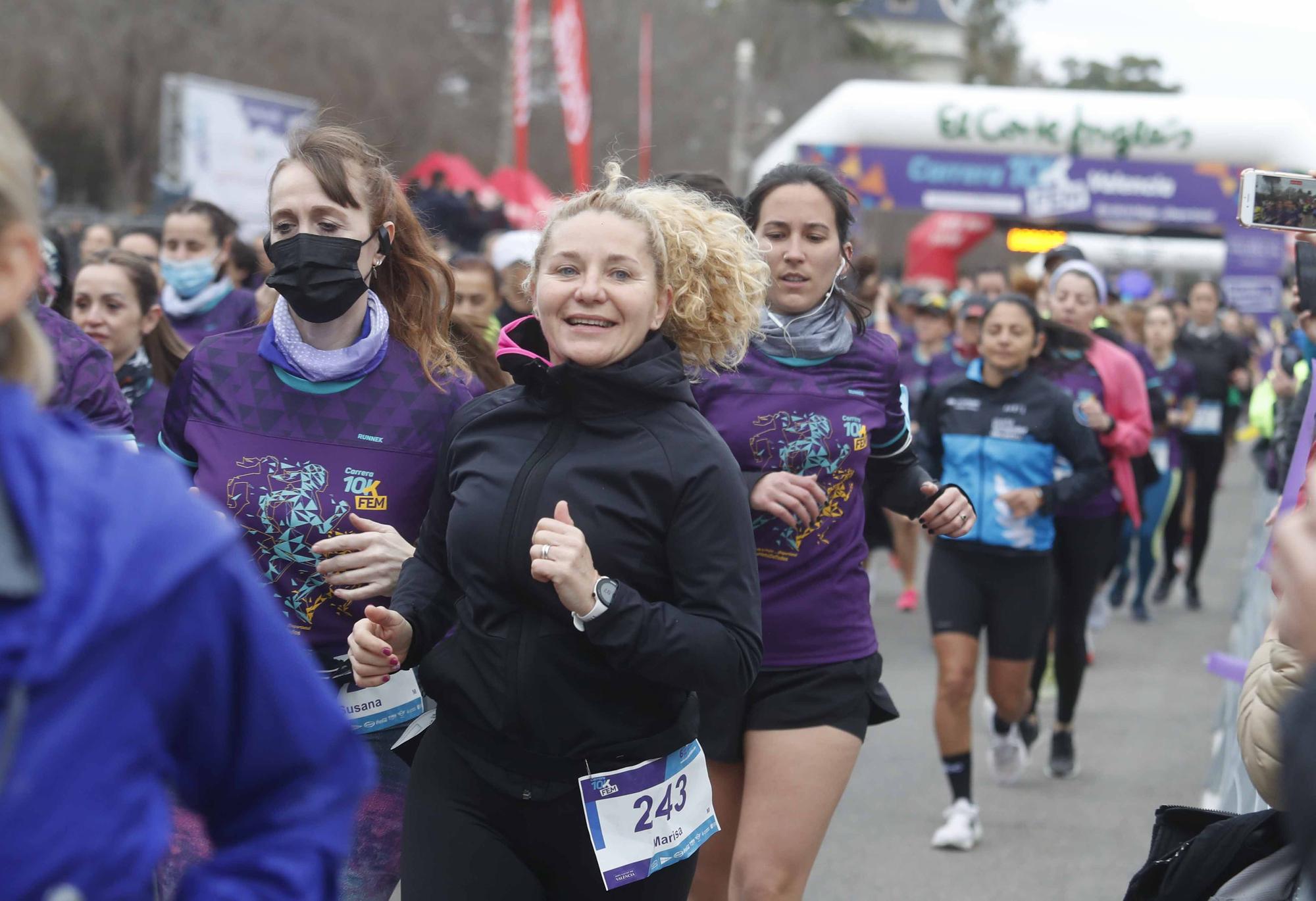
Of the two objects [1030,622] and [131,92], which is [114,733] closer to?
[1030,622]

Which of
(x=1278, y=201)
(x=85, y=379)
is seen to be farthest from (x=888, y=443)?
(x=85, y=379)

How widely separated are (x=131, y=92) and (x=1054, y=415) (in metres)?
30.2

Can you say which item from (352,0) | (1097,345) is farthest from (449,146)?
(1097,345)

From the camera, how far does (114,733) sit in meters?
1.42

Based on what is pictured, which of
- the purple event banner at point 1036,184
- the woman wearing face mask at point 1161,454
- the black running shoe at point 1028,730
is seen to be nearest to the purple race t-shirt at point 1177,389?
the woman wearing face mask at point 1161,454

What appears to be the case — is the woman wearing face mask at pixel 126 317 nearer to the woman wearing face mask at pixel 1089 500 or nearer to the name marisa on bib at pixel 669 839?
the name marisa on bib at pixel 669 839

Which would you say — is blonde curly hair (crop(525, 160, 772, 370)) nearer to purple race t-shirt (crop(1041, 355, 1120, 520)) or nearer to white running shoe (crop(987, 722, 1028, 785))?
purple race t-shirt (crop(1041, 355, 1120, 520))

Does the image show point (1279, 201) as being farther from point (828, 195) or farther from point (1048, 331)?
point (1048, 331)

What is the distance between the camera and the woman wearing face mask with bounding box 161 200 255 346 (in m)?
6.70

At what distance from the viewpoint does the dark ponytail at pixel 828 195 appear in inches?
165

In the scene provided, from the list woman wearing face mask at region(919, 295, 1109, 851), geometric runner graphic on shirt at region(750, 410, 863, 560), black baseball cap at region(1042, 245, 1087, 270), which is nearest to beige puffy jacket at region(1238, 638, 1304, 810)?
geometric runner graphic on shirt at region(750, 410, 863, 560)

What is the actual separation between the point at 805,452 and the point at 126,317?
2.55m

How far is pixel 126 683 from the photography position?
142 centimetres

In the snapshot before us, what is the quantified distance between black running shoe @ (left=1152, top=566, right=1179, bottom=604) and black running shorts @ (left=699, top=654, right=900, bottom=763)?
363 inches
